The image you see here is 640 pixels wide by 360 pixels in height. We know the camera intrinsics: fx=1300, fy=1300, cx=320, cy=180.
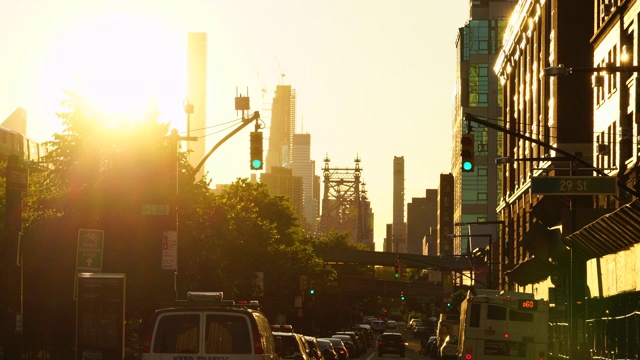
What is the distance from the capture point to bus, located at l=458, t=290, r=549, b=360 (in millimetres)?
42812

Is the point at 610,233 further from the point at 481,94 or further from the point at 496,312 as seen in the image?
the point at 481,94

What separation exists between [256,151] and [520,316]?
45.4 ft

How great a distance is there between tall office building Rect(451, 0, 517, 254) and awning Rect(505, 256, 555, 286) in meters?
68.8

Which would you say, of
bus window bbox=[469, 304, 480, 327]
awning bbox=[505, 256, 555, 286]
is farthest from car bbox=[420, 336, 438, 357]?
bus window bbox=[469, 304, 480, 327]

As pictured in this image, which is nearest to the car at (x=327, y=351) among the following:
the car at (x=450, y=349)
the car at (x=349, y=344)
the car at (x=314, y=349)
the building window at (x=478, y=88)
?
the car at (x=314, y=349)

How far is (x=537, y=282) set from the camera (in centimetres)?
9138

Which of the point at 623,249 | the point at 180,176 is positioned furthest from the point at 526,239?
the point at 180,176

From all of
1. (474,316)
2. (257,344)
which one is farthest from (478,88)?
(257,344)

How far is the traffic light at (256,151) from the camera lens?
33.6m

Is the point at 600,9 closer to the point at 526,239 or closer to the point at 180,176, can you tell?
the point at 526,239

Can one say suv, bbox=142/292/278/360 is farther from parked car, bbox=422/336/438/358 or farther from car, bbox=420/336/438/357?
car, bbox=420/336/438/357

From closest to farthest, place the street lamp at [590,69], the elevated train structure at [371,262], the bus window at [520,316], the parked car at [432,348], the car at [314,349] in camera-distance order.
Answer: the street lamp at [590,69]
the car at [314,349]
the bus window at [520,316]
the parked car at [432,348]
the elevated train structure at [371,262]

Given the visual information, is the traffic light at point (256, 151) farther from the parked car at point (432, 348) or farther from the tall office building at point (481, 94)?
the tall office building at point (481, 94)

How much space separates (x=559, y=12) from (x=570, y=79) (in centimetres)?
421
